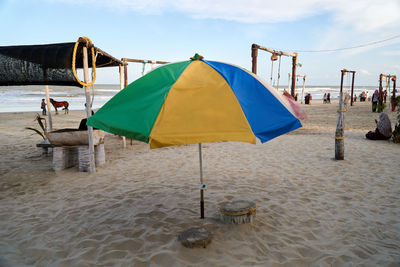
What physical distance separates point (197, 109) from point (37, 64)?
490 cm

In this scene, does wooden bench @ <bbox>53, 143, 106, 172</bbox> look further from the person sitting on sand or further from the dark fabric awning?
the person sitting on sand

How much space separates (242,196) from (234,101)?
2649mm

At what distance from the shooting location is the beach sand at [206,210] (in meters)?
2.88

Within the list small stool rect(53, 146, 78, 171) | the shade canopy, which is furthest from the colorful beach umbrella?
small stool rect(53, 146, 78, 171)

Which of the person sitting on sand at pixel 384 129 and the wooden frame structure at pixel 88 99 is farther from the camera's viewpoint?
the person sitting on sand at pixel 384 129

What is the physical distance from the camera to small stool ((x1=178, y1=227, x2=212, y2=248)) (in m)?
2.96

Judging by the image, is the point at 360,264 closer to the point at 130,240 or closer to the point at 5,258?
the point at 130,240

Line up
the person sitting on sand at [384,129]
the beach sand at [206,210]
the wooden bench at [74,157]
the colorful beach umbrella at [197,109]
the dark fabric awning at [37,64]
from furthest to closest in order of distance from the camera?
the person sitting on sand at [384,129]
the wooden bench at [74,157]
the dark fabric awning at [37,64]
the beach sand at [206,210]
the colorful beach umbrella at [197,109]

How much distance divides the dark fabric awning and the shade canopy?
3.57 meters

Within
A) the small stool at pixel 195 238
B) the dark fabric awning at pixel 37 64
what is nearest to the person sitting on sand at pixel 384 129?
the small stool at pixel 195 238

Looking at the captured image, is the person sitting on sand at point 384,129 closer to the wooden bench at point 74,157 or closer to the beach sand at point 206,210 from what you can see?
the beach sand at point 206,210

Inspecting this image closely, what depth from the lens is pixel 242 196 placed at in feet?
15.1

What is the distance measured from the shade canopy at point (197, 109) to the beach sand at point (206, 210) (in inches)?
57.9

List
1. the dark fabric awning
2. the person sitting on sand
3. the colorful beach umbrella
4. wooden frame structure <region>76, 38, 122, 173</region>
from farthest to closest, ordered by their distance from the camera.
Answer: the person sitting on sand < wooden frame structure <region>76, 38, 122, 173</region> < the dark fabric awning < the colorful beach umbrella
